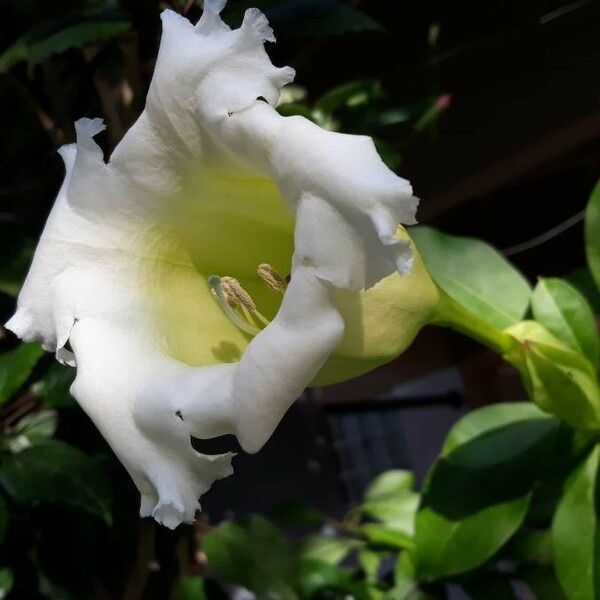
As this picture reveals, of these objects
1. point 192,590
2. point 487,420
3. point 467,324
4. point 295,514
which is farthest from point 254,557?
point 467,324

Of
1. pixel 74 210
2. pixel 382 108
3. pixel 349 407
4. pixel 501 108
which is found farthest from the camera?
pixel 349 407

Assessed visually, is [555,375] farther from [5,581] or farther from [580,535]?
[5,581]

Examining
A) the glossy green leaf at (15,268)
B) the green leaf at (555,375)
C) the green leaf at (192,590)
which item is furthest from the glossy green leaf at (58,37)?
the green leaf at (192,590)

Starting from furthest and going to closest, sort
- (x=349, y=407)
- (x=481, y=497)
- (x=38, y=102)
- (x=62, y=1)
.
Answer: (x=349, y=407)
(x=38, y=102)
(x=62, y=1)
(x=481, y=497)

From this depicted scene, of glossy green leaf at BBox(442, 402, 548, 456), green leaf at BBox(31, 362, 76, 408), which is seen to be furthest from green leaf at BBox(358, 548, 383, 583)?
green leaf at BBox(31, 362, 76, 408)

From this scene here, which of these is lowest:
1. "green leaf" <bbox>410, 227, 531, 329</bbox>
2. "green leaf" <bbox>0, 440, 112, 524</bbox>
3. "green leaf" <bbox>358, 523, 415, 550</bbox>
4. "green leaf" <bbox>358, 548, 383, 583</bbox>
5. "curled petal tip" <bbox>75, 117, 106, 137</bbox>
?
"green leaf" <bbox>358, 548, 383, 583</bbox>

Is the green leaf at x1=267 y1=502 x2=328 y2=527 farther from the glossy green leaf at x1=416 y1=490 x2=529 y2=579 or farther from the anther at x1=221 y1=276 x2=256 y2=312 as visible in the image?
the anther at x1=221 y1=276 x2=256 y2=312

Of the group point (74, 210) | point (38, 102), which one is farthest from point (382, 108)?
point (74, 210)

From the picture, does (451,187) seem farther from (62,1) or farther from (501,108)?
(62,1)
